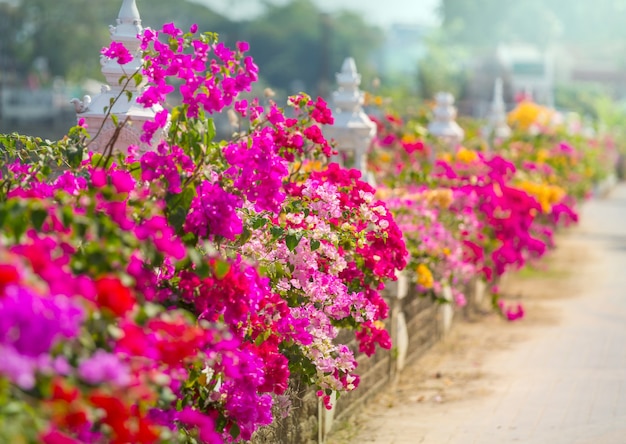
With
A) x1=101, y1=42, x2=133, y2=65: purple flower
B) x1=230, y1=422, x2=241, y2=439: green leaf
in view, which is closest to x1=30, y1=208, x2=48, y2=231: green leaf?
x1=230, y1=422, x2=241, y2=439: green leaf

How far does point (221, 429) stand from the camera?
4.86 metres

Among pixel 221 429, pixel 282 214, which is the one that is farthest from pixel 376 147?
pixel 221 429

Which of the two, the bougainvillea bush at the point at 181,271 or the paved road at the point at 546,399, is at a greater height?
the bougainvillea bush at the point at 181,271

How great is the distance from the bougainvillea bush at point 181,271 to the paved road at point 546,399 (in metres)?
1.10

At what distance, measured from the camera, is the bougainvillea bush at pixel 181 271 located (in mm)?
2787

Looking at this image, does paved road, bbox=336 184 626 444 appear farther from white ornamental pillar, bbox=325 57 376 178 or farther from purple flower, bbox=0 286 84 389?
purple flower, bbox=0 286 84 389

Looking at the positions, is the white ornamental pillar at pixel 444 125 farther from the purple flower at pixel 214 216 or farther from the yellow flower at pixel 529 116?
the purple flower at pixel 214 216

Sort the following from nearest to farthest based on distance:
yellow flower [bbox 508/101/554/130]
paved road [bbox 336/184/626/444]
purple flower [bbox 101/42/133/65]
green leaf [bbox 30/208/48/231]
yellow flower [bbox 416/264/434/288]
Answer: green leaf [bbox 30/208/48/231]
purple flower [bbox 101/42/133/65]
paved road [bbox 336/184/626/444]
yellow flower [bbox 416/264/434/288]
yellow flower [bbox 508/101/554/130]

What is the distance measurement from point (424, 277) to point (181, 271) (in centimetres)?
498

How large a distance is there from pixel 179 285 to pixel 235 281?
0.30m

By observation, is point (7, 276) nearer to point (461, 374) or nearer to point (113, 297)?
point (113, 297)

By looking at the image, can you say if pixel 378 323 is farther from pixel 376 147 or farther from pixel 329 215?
pixel 376 147

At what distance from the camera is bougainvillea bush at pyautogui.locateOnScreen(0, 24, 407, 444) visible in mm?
2787

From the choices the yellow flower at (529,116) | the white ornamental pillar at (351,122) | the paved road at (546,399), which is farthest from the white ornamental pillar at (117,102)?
the yellow flower at (529,116)
